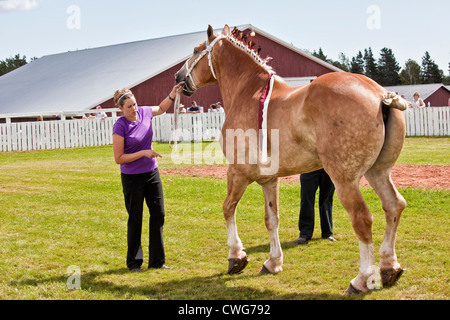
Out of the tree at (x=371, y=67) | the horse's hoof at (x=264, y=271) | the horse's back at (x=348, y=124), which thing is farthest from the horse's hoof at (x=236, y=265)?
the tree at (x=371, y=67)

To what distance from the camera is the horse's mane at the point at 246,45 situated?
613cm

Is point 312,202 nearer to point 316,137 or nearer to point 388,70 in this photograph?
point 316,137

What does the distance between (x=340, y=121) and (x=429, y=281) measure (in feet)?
6.33

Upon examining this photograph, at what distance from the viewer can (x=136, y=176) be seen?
627 centimetres

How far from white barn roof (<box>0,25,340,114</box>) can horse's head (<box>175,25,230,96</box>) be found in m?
24.1

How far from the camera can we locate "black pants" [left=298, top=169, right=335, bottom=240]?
733cm

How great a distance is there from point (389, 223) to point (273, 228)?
4.54ft

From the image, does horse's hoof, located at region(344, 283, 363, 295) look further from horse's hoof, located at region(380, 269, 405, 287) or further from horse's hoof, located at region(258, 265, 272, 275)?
horse's hoof, located at region(258, 265, 272, 275)

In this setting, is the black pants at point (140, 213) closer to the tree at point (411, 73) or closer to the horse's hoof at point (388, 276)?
the horse's hoof at point (388, 276)

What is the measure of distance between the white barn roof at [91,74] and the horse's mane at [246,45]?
24.5 metres

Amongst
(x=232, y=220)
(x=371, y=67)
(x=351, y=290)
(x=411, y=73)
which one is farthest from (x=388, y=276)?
(x=411, y=73)

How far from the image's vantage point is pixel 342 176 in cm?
479

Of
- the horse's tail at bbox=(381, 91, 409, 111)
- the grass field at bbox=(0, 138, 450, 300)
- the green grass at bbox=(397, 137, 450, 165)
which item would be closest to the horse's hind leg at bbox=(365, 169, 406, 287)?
the grass field at bbox=(0, 138, 450, 300)
